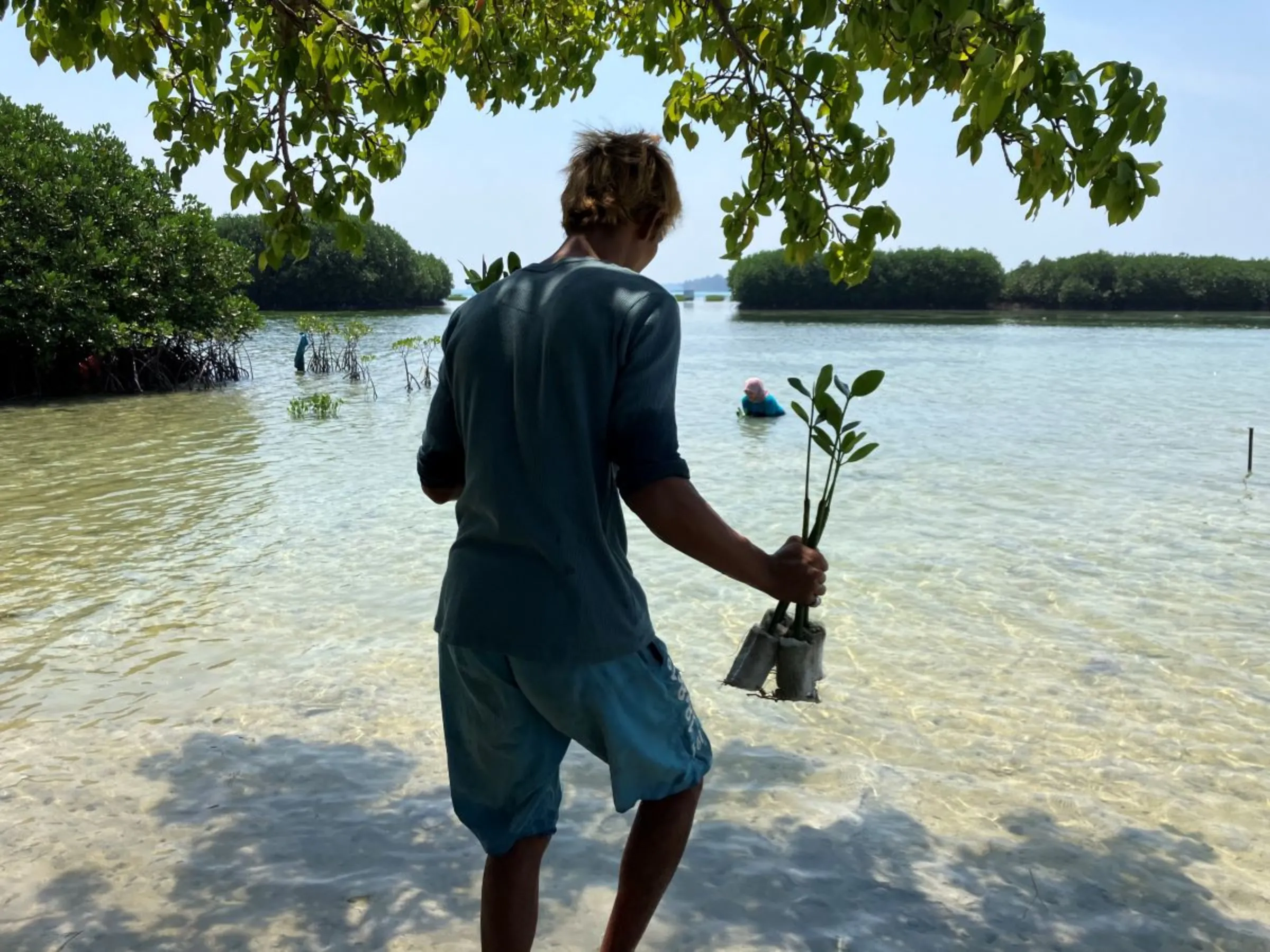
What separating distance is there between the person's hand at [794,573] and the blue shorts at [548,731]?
0.88ft

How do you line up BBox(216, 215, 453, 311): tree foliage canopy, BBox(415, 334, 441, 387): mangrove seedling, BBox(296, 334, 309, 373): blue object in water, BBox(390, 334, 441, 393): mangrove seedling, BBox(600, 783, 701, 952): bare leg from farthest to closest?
1. BBox(216, 215, 453, 311): tree foliage canopy
2. BBox(296, 334, 309, 373): blue object in water
3. BBox(415, 334, 441, 387): mangrove seedling
4. BBox(390, 334, 441, 393): mangrove seedling
5. BBox(600, 783, 701, 952): bare leg

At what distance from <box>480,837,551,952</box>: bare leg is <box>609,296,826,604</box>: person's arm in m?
0.77

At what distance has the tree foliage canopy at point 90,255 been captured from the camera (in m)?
20.1

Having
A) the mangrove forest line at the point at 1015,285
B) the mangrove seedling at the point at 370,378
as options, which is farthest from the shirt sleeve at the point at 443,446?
the mangrove forest line at the point at 1015,285

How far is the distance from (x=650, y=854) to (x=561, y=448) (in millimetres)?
875

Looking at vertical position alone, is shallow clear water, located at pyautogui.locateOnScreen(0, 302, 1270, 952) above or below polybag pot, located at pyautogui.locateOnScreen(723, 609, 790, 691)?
below

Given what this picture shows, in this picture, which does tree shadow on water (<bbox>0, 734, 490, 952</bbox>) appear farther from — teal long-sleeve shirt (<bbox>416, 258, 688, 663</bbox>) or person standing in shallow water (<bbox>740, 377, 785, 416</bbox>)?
person standing in shallow water (<bbox>740, 377, 785, 416</bbox>)

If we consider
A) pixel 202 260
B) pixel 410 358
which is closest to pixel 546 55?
pixel 202 260

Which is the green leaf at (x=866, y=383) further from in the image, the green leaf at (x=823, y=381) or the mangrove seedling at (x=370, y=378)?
the mangrove seedling at (x=370, y=378)

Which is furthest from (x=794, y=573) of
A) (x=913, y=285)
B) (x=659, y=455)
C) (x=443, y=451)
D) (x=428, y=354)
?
(x=913, y=285)

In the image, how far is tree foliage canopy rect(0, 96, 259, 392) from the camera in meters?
20.1

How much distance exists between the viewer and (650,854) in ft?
7.41

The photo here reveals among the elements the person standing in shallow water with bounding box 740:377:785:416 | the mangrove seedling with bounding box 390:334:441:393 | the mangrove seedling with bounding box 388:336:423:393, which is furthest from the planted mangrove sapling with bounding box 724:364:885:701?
the mangrove seedling with bounding box 388:336:423:393

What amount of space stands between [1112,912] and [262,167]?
3.91 metres
